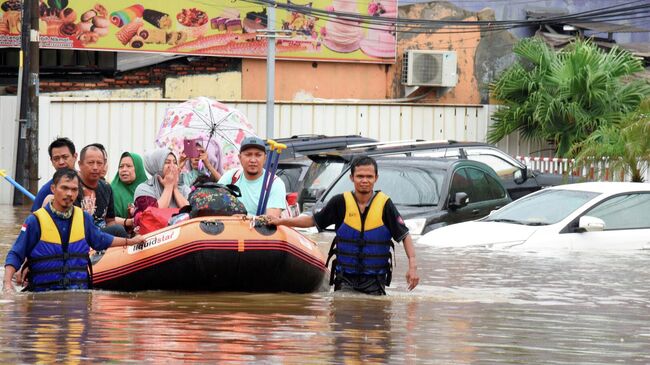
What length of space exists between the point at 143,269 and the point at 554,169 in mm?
20801

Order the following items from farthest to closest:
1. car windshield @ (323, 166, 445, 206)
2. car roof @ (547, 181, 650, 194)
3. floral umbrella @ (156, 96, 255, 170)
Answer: car windshield @ (323, 166, 445, 206) → floral umbrella @ (156, 96, 255, 170) → car roof @ (547, 181, 650, 194)

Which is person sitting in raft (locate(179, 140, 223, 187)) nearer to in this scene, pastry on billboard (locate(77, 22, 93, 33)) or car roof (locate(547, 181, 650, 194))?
car roof (locate(547, 181, 650, 194))

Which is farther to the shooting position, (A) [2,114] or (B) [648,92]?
(B) [648,92]

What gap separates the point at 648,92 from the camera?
108 ft

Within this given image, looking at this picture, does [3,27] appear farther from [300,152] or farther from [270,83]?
[300,152]

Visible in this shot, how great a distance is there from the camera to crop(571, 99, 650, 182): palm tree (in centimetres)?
2155

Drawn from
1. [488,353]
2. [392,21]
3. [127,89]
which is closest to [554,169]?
[392,21]

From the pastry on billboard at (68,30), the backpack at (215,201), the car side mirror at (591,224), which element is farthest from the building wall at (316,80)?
the backpack at (215,201)

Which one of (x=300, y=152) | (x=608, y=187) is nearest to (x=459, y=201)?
(x=608, y=187)

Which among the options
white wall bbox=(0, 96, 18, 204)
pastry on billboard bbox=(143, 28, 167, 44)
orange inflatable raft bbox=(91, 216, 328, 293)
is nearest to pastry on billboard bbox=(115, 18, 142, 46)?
pastry on billboard bbox=(143, 28, 167, 44)

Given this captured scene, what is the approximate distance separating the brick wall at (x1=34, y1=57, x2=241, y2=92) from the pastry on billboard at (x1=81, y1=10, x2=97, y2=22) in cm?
175

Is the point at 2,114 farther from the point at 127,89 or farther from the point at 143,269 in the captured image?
the point at 143,269

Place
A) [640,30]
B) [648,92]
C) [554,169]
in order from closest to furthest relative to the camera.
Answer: [554,169] < [648,92] < [640,30]

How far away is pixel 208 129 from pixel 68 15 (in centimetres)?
1328
